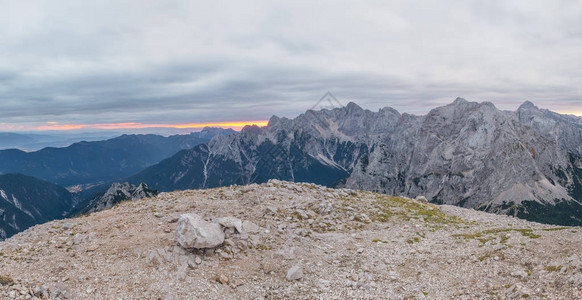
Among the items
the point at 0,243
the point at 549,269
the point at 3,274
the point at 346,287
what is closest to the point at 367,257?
the point at 346,287

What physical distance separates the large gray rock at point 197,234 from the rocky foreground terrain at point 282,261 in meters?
0.57

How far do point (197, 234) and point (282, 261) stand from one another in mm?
6518

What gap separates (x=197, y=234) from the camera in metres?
24.0

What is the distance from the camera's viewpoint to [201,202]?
120 ft

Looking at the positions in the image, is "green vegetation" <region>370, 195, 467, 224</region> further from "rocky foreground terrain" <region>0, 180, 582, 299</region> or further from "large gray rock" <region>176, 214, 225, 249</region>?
"large gray rock" <region>176, 214, 225, 249</region>

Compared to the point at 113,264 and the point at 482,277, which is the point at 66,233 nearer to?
the point at 113,264

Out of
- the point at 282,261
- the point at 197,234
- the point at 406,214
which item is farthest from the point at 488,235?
the point at 197,234

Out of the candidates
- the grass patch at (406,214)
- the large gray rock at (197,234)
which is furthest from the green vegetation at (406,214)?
the large gray rock at (197,234)

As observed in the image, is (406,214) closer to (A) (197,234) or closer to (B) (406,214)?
(B) (406,214)

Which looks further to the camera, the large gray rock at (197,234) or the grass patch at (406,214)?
the grass patch at (406,214)

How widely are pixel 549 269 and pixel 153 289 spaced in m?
24.3

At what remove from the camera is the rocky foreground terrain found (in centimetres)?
2041

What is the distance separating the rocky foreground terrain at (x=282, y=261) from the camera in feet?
66.9

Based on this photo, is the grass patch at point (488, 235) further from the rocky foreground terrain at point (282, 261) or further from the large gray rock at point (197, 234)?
the large gray rock at point (197, 234)
